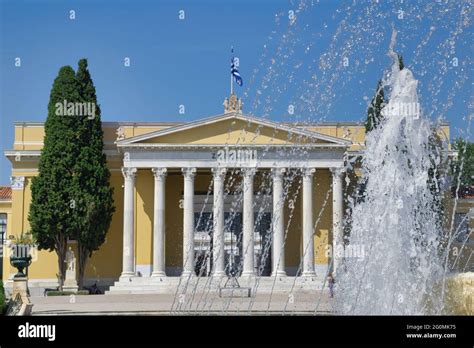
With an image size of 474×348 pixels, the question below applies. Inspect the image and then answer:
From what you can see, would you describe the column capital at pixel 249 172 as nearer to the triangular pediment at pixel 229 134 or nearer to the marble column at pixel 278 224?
the marble column at pixel 278 224

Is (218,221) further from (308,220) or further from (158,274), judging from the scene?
(308,220)

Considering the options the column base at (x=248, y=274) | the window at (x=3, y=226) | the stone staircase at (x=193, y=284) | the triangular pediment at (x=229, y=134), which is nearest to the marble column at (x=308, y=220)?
the stone staircase at (x=193, y=284)

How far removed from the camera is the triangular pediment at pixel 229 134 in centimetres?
4394

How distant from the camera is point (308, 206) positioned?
4384cm

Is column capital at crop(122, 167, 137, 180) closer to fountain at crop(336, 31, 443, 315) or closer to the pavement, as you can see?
the pavement

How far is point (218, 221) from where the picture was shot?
146 ft

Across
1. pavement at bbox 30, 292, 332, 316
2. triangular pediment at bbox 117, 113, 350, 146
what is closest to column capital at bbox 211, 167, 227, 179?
triangular pediment at bbox 117, 113, 350, 146

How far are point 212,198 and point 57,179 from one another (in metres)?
9.42

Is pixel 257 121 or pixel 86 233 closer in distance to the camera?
pixel 86 233

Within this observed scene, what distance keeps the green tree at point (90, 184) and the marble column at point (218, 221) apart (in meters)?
5.56
